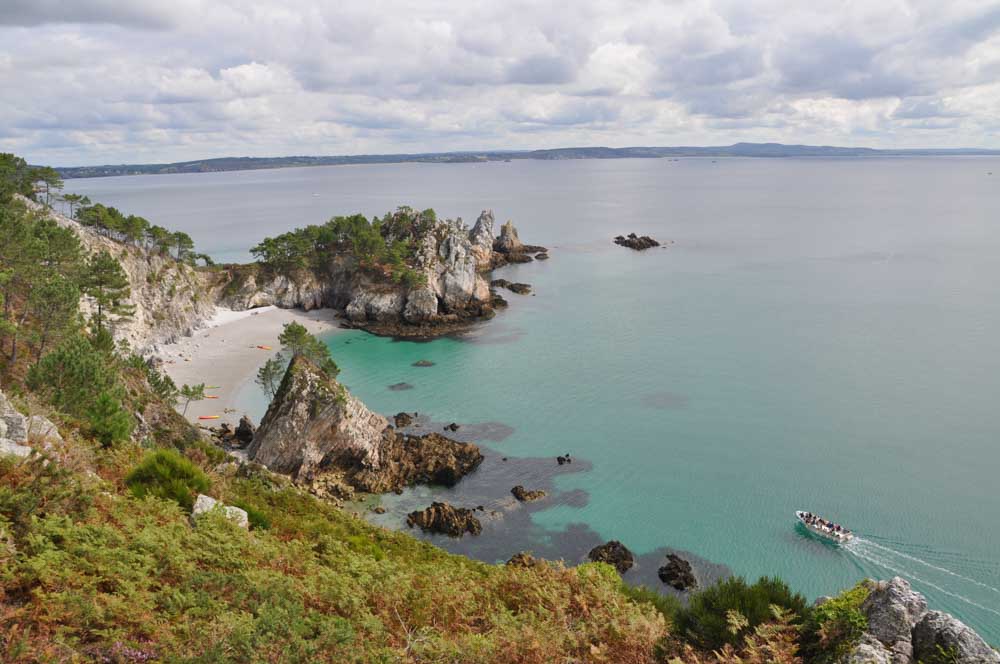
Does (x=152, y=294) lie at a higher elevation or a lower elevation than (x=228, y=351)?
higher

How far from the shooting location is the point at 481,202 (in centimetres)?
18212

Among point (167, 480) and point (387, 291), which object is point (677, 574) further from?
point (387, 291)

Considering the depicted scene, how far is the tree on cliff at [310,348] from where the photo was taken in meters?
38.0

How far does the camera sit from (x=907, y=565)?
2586cm

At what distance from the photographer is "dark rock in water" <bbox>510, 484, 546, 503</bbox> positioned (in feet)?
104

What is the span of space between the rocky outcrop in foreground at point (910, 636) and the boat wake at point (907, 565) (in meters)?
20.4

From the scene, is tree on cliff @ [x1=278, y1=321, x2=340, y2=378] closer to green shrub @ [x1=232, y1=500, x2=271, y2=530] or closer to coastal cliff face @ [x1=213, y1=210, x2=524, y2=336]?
coastal cliff face @ [x1=213, y1=210, x2=524, y2=336]

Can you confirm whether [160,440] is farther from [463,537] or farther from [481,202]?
[481,202]

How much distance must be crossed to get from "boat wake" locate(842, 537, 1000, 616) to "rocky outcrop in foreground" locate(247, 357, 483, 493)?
65.2 ft

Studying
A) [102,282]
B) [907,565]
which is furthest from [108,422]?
[907,565]

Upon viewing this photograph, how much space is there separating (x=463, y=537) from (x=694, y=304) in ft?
160

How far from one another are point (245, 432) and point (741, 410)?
3356 centimetres

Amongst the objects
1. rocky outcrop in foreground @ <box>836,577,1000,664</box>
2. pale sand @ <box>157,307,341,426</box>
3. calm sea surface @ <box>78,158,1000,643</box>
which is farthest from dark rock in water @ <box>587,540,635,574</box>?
pale sand @ <box>157,307,341,426</box>

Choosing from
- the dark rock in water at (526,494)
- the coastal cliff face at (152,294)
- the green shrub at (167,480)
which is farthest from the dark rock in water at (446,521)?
the coastal cliff face at (152,294)
